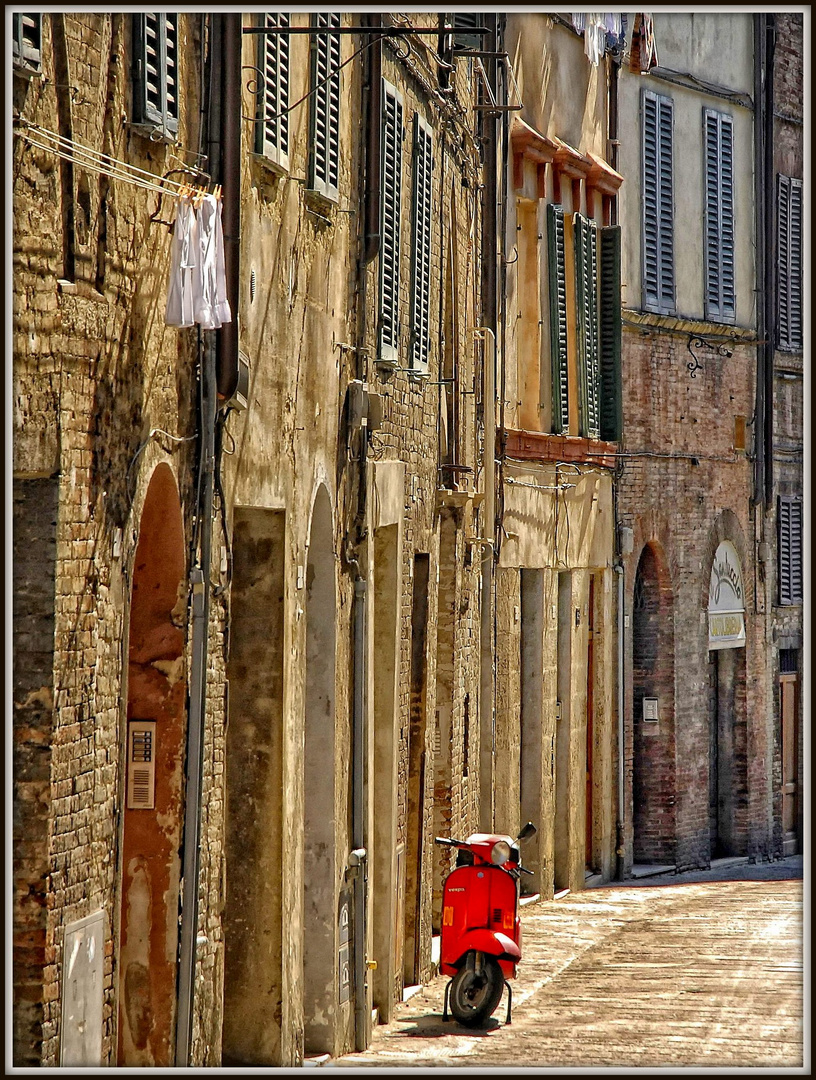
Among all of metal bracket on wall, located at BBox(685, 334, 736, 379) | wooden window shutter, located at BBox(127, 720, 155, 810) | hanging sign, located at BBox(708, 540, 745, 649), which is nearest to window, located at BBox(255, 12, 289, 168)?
wooden window shutter, located at BBox(127, 720, 155, 810)

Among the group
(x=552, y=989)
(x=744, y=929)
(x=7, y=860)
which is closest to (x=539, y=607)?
(x=744, y=929)

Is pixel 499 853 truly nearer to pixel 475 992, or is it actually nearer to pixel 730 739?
pixel 475 992

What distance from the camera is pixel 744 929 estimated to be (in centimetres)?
1706

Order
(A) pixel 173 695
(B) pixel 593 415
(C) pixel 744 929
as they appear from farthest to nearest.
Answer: (B) pixel 593 415 → (C) pixel 744 929 → (A) pixel 173 695

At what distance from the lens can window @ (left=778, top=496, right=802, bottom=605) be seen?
26547mm

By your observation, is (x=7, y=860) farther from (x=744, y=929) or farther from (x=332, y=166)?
(x=744, y=929)

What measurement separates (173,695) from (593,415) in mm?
13583

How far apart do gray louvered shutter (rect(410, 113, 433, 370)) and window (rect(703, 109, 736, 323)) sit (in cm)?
1064

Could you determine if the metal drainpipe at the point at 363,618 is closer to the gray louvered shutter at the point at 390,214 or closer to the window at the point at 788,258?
the gray louvered shutter at the point at 390,214

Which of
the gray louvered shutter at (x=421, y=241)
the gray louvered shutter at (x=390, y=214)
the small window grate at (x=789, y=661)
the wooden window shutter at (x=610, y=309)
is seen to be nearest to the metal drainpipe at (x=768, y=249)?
the small window grate at (x=789, y=661)

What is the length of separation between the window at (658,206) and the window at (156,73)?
15.7 m

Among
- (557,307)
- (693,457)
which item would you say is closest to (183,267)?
(557,307)

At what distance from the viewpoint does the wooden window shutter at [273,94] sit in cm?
936

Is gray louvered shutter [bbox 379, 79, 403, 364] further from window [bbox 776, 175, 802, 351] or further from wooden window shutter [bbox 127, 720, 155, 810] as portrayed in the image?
window [bbox 776, 175, 802, 351]
